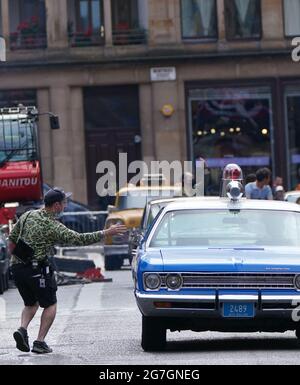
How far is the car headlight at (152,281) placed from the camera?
12977mm

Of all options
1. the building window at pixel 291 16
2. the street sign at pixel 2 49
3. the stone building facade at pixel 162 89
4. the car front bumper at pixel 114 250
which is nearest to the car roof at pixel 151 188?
the car front bumper at pixel 114 250

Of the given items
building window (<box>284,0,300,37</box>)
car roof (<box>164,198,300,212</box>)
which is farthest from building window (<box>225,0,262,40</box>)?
car roof (<box>164,198,300,212</box>)

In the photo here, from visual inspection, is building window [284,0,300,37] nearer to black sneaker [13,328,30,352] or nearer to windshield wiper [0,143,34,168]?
windshield wiper [0,143,34,168]

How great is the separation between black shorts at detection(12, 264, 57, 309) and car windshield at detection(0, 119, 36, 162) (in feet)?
50.4

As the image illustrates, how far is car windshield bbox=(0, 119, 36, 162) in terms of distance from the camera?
28.8 m

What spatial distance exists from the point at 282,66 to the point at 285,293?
28.0 m

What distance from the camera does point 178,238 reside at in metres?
13.9

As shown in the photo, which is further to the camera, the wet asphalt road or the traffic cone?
the traffic cone

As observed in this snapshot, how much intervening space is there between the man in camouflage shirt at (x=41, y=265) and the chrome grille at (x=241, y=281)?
109 centimetres

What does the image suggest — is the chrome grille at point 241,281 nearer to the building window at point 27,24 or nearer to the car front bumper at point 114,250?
the car front bumper at point 114,250

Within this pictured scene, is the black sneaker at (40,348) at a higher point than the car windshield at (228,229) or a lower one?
lower

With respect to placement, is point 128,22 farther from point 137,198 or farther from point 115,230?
point 115,230
